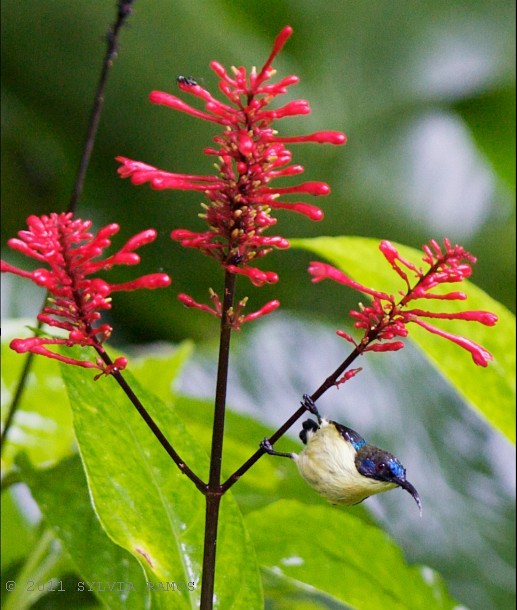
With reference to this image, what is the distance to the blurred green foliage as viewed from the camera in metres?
1.32

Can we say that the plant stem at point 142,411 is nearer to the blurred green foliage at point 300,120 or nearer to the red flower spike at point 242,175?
the red flower spike at point 242,175

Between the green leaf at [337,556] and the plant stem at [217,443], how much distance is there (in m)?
0.21

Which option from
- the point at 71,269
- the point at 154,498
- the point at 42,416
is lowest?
the point at 42,416

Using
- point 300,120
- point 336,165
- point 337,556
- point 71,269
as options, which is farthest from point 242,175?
point 336,165

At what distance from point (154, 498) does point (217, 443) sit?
151 millimetres

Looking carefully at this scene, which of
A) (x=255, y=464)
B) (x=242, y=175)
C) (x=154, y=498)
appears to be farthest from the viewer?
(x=255, y=464)

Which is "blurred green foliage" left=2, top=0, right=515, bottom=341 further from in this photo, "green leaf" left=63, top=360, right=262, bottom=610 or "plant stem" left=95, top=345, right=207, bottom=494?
"plant stem" left=95, top=345, right=207, bottom=494

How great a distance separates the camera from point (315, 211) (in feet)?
1.01

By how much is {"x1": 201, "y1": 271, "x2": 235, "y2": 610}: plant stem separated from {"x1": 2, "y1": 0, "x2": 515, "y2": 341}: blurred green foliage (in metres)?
1.08

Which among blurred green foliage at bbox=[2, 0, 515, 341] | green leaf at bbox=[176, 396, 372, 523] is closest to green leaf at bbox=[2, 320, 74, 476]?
green leaf at bbox=[176, 396, 372, 523]

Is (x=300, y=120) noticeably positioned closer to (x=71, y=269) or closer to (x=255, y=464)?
(x=255, y=464)

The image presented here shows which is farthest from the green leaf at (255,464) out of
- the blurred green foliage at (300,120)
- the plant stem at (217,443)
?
the blurred green foliage at (300,120)

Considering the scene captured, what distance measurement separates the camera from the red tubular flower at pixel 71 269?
0.93 feet

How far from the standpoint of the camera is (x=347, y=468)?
313 mm
